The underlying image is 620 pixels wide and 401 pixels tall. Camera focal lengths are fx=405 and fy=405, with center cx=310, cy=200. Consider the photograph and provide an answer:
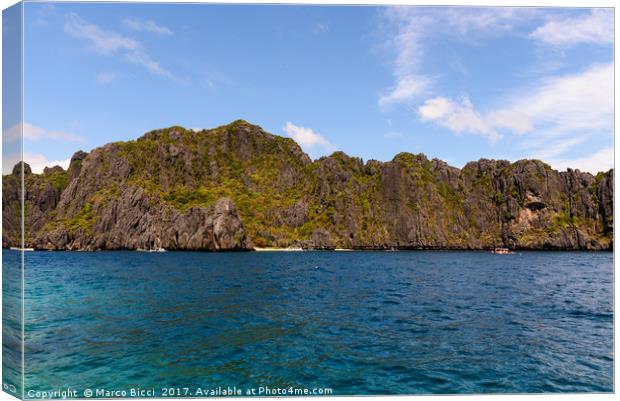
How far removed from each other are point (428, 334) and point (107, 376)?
12764mm

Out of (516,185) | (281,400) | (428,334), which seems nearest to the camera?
(281,400)

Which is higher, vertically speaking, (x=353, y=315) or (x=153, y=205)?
(x=153, y=205)

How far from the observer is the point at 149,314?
22.2 meters

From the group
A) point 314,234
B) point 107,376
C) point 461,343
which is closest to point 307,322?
point 461,343

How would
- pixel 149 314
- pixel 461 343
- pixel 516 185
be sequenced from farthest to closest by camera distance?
pixel 516 185
pixel 149 314
pixel 461 343

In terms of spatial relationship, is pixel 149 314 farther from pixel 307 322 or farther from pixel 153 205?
pixel 153 205

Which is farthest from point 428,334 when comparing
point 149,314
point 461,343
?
point 149,314

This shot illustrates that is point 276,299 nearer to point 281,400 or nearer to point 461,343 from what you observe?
point 461,343

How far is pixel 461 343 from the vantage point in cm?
1647

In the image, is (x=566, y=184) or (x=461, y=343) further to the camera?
(x=566, y=184)


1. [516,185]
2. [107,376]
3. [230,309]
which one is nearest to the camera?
[107,376]

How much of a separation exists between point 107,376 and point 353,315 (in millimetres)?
13266

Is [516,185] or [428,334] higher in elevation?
[516,185]

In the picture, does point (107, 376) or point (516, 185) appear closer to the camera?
point (107, 376)
